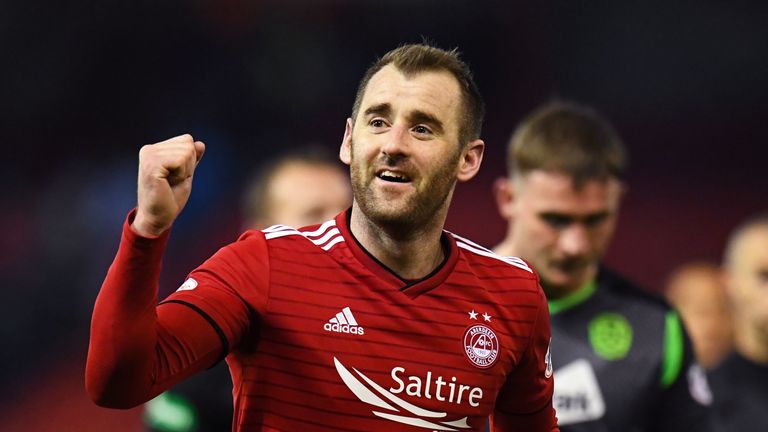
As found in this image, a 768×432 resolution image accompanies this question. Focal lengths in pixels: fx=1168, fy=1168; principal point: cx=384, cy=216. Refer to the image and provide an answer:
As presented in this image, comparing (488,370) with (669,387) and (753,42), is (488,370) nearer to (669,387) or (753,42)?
(669,387)

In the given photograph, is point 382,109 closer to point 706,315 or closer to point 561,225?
point 561,225

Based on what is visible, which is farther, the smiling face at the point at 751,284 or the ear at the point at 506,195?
the smiling face at the point at 751,284

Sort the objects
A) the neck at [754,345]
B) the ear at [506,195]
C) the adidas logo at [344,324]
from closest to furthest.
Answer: the adidas logo at [344,324] → the ear at [506,195] → the neck at [754,345]

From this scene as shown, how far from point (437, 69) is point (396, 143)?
29cm

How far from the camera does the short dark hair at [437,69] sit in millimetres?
3039

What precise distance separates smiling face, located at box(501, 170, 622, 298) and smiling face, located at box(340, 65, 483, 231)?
64.9 inches

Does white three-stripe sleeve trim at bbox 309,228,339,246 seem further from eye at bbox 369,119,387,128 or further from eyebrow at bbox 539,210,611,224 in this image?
eyebrow at bbox 539,210,611,224

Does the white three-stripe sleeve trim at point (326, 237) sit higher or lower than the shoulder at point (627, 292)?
lower

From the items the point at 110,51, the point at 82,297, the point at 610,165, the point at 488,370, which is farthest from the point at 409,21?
the point at 488,370

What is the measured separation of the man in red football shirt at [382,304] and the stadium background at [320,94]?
330 inches

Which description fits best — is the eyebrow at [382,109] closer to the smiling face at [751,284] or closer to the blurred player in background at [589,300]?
the blurred player in background at [589,300]

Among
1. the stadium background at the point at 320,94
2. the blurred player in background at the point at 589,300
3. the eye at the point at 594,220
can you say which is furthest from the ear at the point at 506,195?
the stadium background at the point at 320,94

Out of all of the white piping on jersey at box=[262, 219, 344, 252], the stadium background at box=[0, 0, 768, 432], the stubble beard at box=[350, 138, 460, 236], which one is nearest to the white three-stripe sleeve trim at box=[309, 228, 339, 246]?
the white piping on jersey at box=[262, 219, 344, 252]

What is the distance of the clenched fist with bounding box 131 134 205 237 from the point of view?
2383 millimetres
